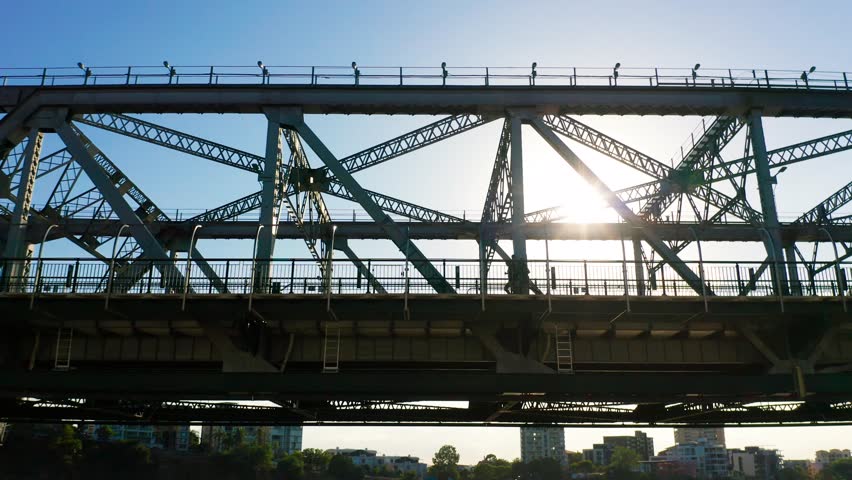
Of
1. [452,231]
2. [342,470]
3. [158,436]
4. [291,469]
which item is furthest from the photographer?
[342,470]

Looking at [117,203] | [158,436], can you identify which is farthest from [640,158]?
[158,436]

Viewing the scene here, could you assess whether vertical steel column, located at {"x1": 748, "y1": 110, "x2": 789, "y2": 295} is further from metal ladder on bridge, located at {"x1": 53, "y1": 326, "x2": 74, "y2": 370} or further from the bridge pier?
metal ladder on bridge, located at {"x1": 53, "y1": 326, "x2": 74, "y2": 370}

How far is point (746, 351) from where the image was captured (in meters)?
25.4

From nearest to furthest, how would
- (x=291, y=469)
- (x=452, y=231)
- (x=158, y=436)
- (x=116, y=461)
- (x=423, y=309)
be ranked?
(x=423, y=309)
(x=452, y=231)
(x=116, y=461)
(x=291, y=469)
(x=158, y=436)

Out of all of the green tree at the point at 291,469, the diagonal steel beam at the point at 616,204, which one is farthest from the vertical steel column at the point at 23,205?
the green tree at the point at 291,469

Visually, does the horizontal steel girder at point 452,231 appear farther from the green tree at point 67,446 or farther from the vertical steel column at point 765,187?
the green tree at point 67,446

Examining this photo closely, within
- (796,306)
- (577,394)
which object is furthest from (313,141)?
(796,306)

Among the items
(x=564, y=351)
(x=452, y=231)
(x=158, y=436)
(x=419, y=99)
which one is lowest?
(x=158, y=436)

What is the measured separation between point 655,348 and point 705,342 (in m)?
1.73

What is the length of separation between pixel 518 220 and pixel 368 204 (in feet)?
20.2

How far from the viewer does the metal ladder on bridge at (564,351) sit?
2431 centimetres

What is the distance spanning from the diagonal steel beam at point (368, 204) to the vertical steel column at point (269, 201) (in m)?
1.13

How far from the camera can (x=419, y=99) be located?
3350cm

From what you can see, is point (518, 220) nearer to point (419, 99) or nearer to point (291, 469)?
point (419, 99)
